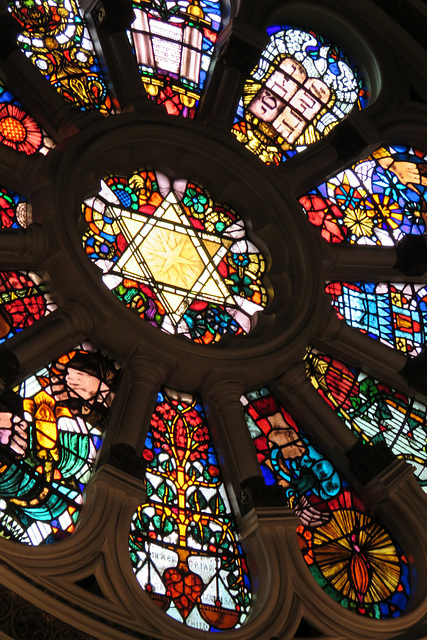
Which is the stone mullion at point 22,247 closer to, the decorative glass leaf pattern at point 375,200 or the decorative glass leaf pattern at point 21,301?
the decorative glass leaf pattern at point 21,301

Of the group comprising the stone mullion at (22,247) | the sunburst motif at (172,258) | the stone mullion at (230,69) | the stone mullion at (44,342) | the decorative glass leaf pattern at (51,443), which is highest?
the stone mullion at (230,69)

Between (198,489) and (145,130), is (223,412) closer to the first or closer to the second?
(198,489)

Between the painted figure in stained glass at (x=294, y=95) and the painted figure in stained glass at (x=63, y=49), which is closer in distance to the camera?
the painted figure in stained glass at (x=63, y=49)

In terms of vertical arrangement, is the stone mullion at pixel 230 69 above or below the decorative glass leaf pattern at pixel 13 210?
above

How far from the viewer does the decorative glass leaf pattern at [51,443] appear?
9047 millimetres

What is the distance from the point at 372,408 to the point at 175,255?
245 cm

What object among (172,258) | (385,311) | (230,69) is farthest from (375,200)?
(172,258)

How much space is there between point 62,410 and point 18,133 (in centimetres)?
298

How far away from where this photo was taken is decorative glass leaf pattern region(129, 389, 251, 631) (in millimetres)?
9211

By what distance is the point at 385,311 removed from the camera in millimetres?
12414

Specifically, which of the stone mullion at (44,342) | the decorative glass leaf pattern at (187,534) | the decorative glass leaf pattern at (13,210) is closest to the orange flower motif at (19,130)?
the decorative glass leaf pattern at (13,210)

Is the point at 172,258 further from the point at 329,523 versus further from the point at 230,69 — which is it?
the point at 329,523

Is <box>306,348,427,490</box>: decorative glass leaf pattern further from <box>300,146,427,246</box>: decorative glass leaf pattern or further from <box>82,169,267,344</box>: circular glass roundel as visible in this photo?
<box>300,146,427,246</box>: decorative glass leaf pattern

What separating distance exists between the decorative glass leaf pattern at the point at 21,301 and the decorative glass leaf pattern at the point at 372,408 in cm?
270
